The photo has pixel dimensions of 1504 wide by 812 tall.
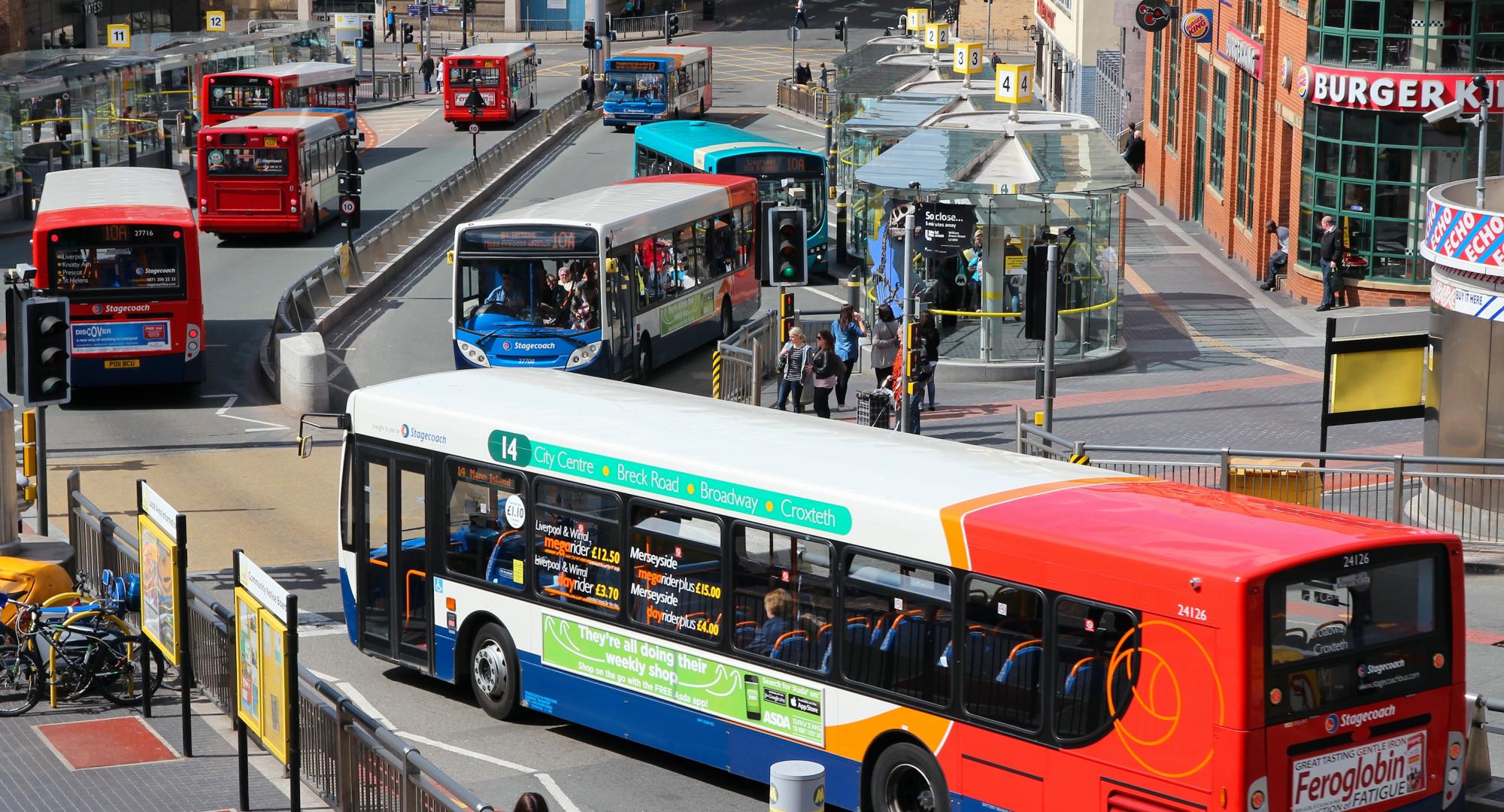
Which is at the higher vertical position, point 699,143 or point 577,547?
point 699,143

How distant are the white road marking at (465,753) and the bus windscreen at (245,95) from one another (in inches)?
1756

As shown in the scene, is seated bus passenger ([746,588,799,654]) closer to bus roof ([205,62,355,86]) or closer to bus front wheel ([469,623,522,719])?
bus front wheel ([469,623,522,719])

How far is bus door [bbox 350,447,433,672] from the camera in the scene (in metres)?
14.7

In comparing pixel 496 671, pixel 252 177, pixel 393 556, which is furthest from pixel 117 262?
pixel 252 177

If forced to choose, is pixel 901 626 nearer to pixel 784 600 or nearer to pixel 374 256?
pixel 784 600

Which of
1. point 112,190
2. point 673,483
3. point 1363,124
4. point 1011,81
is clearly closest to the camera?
point 673,483

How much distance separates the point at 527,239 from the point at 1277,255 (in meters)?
16.3

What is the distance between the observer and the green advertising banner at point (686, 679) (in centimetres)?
1229

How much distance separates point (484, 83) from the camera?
6856 cm

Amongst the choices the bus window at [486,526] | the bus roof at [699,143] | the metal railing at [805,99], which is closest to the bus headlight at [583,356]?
the bus window at [486,526]

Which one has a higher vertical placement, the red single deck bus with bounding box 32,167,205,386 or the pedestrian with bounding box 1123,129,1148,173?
the pedestrian with bounding box 1123,129,1148,173

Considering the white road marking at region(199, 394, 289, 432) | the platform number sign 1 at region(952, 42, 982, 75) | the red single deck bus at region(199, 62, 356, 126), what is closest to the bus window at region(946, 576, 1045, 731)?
the white road marking at region(199, 394, 289, 432)

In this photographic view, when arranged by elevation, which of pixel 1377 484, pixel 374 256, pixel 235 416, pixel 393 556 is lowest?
pixel 235 416

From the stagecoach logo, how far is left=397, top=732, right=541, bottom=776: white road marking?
2.22 meters
